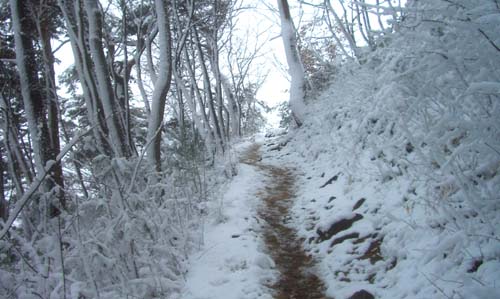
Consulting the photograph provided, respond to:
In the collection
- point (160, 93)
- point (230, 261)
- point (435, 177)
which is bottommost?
point (230, 261)

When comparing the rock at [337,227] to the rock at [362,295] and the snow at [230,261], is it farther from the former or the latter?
the rock at [362,295]

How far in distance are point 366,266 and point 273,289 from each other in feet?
3.07

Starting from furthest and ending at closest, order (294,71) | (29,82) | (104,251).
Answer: (294,71) → (29,82) → (104,251)

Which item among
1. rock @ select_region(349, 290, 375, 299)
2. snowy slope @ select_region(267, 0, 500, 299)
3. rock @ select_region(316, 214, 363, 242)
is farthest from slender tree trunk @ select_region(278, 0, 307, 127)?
rock @ select_region(349, 290, 375, 299)

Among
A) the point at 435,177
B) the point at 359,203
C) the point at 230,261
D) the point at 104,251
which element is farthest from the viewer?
the point at 359,203

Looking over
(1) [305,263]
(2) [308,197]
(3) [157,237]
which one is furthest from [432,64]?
(2) [308,197]

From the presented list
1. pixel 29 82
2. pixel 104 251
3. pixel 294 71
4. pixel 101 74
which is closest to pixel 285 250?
pixel 104 251

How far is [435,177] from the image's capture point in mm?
2764

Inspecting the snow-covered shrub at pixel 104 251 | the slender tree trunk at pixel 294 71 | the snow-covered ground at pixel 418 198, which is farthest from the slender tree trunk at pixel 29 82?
the slender tree trunk at pixel 294 71

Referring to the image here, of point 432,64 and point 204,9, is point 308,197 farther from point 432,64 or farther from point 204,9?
point 204,9

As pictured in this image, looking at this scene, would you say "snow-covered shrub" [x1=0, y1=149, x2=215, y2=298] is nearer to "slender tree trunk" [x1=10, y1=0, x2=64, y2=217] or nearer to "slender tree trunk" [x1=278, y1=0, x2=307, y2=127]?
"slender tree trunk" [x1=10, y1=0, x2=64, y2=217]

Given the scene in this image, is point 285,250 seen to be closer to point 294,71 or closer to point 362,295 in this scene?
point 362,295

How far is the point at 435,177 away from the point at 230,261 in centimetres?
230

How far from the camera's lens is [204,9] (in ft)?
42.2
